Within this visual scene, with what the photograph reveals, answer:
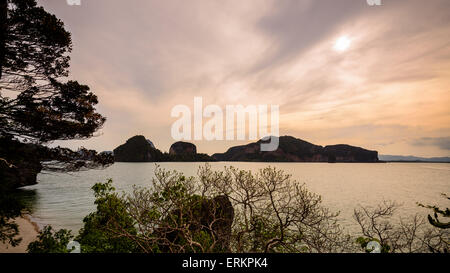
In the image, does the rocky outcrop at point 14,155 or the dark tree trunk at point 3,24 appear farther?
the dark tree trunk at point 3,24

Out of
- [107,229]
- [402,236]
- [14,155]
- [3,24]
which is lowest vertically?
[402,236]

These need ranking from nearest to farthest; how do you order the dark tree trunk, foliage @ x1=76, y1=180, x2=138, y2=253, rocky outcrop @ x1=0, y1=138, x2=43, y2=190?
rocky outcrop @ x1=0, y1=138, x2=43, y2=190 < the dark tree trunk < foliage @ x1=76, y1=180, x2=138, y2=253

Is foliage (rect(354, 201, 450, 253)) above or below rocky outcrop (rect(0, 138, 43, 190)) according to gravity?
below

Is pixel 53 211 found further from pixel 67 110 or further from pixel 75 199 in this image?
pixel 67 110

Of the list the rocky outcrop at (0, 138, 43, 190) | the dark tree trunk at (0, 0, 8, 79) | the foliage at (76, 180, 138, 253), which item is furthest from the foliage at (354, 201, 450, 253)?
the dark tree trunk at (0, 0, 8, 79)

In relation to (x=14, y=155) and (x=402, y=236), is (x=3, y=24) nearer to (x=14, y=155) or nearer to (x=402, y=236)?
(x=14, y=155)

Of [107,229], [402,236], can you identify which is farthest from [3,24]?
[402,236]

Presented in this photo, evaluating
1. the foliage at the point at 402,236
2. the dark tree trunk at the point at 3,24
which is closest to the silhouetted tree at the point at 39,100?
the dark tree trunk at the point at 3,24

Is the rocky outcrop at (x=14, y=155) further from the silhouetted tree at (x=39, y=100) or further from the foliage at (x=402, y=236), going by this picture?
the foliage at (x=402, y=236)

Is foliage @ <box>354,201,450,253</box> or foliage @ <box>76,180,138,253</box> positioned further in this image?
foliage @ <box>76,180,138,253</box>

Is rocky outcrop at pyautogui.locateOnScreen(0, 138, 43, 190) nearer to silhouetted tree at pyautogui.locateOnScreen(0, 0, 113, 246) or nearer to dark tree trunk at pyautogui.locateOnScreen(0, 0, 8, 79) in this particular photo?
silhouetted tree at pyautogui.locateOnScreen(0, 0, 113, 246)

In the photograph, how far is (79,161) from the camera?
12172 millimetres

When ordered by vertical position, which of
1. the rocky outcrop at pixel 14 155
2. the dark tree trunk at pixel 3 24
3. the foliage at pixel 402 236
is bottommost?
the foliage at pixel 402 236
